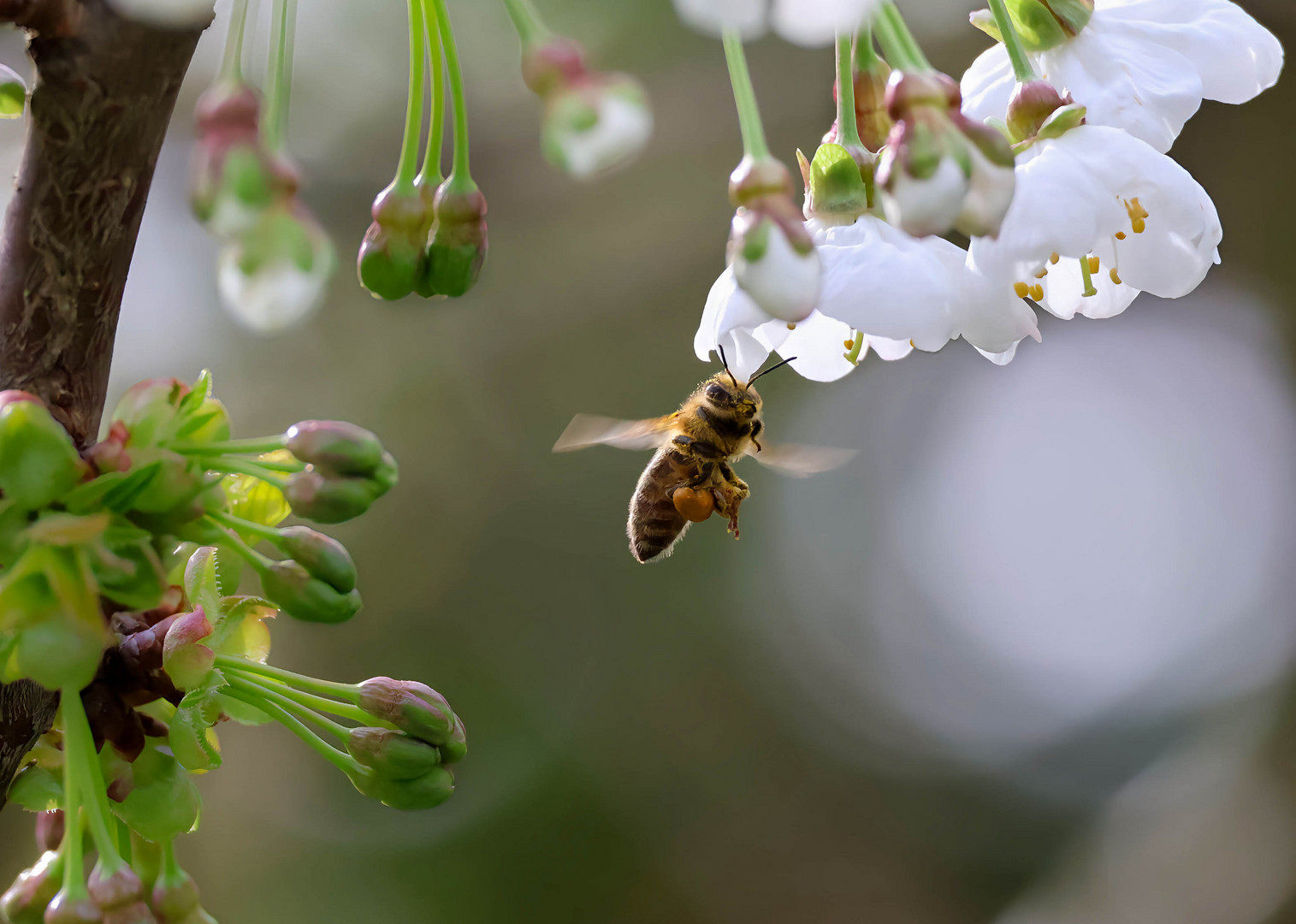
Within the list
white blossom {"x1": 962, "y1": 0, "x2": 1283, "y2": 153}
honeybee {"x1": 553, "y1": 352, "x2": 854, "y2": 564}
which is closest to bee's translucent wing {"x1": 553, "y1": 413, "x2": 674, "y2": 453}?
honeybee {"x1": 553, "y1": 352, "x2": 854, "y2": 564}

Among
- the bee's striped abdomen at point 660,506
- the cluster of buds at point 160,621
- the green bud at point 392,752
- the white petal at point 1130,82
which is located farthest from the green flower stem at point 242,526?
the bee's striped abdomen at point 660,506

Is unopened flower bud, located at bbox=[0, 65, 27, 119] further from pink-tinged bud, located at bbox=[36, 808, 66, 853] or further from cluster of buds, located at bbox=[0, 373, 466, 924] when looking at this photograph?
pink-tinged bud, located at bbox=[36, 808, 66, 853]

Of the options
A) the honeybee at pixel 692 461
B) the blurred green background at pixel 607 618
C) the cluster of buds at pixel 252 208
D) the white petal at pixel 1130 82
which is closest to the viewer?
the cluster of buds at pixel 252 208

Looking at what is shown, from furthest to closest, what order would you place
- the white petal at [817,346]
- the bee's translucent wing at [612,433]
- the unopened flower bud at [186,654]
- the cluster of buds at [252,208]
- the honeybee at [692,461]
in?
1. the honeybee at [692,461]
2. the bee's translucent wing at [612,433]
3. the white petal at [817,346]
4. the unopened flower bud at [186,654]
5. the cluster of buds at [252,208]

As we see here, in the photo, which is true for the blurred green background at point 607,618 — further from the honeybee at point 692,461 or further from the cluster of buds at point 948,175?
the cluster of buds at point 948,175

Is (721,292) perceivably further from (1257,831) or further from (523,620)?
(523,620)

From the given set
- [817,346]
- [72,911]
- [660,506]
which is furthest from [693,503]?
[72,911]

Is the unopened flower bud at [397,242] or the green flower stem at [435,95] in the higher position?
the green flower stem at [435,95]
